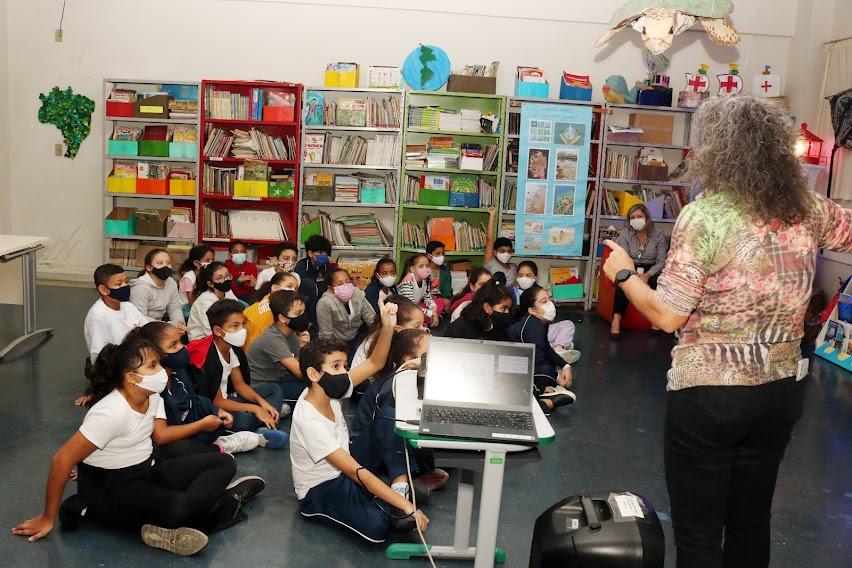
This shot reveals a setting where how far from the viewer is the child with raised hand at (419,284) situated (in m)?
7.61

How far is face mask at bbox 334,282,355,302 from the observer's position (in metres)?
6.65

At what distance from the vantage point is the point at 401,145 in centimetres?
901

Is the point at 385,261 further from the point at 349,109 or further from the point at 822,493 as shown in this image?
the point at 822,493

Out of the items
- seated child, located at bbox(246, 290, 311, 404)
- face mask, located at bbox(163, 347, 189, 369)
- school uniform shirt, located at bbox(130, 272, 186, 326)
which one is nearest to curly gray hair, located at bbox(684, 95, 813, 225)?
face mask, located at bbox(163, 347, 189, 369)

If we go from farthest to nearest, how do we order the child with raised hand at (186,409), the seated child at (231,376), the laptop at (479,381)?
the seated child at (231,376) < the child with raised hand at (186,409) < the laptop at (479,381)

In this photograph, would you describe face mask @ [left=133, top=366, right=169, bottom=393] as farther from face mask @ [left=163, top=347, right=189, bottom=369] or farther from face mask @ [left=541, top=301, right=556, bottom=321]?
face mask @ [left=541, top=301, right=556, bottom=321]

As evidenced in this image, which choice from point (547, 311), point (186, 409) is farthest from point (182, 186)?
point (186, 409)

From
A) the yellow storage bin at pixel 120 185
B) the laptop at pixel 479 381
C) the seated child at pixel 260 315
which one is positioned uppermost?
the yellow storage bin at pixel 120 185

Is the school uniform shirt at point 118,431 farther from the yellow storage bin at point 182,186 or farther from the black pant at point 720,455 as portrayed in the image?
the yellow storage bin at point 182,186

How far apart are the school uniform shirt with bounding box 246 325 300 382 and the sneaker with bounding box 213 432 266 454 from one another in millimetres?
695

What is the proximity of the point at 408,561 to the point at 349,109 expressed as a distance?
6056 millimetres

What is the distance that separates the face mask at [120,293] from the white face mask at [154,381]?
2.10 meters

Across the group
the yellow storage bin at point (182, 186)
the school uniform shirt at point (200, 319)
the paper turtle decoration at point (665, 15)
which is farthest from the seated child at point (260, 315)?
the yellow storage bin at point (182, 186)

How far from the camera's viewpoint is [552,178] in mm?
9062
